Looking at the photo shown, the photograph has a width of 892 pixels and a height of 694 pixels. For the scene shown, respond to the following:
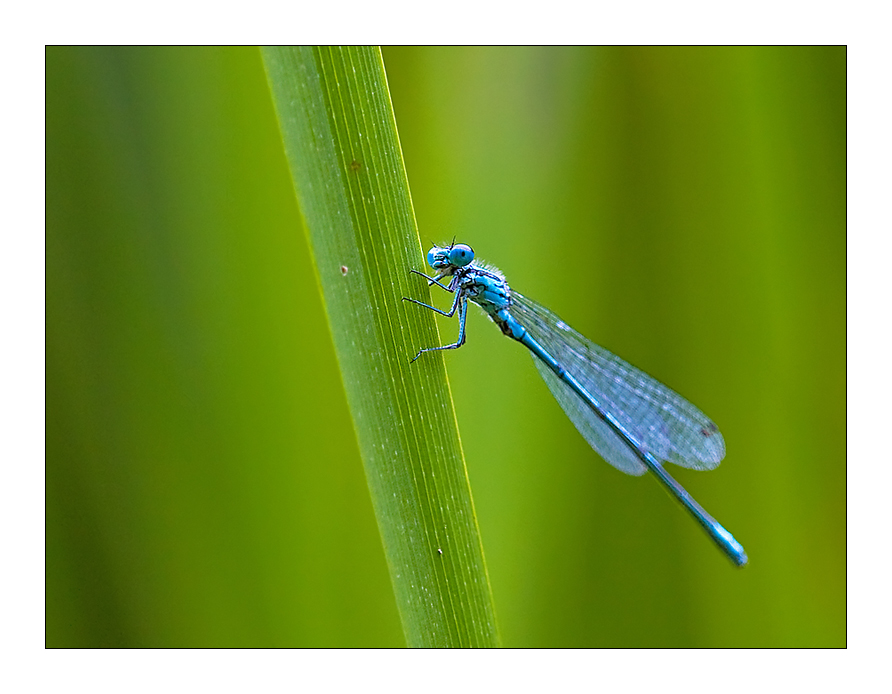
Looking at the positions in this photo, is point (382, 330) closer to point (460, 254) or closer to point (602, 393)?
point (460, 254)

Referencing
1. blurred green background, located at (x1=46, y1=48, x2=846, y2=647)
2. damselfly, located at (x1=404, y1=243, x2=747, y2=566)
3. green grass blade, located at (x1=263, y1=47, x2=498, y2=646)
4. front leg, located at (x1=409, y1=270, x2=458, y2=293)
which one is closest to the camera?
green grass blade, located at (x1=263, y1=47, x2=498, y2=646)

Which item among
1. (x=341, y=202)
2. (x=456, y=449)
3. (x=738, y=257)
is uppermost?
(x=341, y=202)

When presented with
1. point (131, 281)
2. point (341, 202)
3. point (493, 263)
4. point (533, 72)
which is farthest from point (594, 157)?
point (131, 281)

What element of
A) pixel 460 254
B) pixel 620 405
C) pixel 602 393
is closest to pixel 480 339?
pixel 460 254

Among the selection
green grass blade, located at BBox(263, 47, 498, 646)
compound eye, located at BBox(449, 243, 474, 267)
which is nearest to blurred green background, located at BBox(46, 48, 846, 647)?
compound eye, located at BBox(449, 243, 474, 267)

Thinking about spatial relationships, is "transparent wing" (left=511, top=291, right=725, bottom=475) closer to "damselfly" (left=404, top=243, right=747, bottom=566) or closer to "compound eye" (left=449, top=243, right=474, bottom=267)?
"damselfly" (left=404, top=243, right=747, bottom=566)

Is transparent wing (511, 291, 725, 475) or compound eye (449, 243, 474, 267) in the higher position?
compound eye (449, 243, 474, 267)

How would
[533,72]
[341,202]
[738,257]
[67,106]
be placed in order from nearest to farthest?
[341,202]
[67,106]
[533,72]
[738,257]

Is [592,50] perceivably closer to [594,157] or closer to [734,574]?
[594,157]
